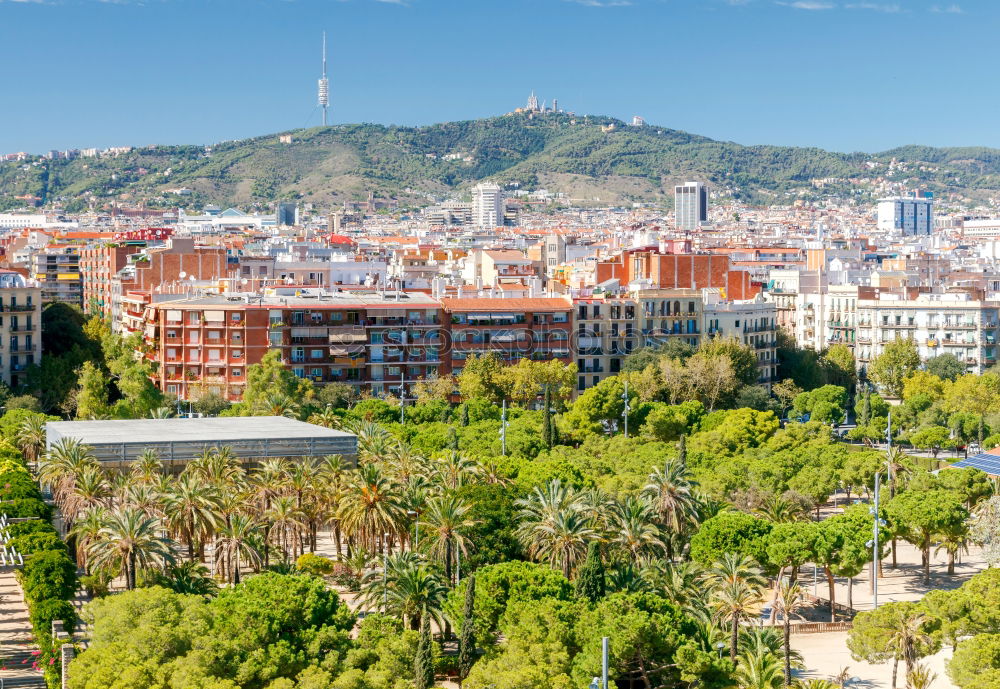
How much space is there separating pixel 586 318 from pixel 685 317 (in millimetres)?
8027

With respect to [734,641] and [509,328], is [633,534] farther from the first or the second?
[509,328]

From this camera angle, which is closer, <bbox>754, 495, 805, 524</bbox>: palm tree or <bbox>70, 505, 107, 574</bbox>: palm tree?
<bbox>70, 505, 107, 574</bbox>: palm tree

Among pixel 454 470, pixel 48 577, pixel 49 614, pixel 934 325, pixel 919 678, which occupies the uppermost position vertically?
pixel 934 325

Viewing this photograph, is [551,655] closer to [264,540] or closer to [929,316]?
[264,540]

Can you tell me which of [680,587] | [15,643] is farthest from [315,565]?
[680,587]

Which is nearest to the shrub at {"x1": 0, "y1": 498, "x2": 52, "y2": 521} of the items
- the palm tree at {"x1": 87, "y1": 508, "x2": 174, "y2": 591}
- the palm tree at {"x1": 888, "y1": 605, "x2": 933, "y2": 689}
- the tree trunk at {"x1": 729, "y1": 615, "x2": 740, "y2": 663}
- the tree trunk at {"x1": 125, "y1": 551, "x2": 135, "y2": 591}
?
the palm tree at {"x1": 87, "y1": 508, "x2": 174, "y2": 591}

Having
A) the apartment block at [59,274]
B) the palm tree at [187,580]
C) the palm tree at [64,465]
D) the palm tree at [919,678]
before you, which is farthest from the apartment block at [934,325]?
the apartment block at [59,274]

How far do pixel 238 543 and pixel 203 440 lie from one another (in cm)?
1436

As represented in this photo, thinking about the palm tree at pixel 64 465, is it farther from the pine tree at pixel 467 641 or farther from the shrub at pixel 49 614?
the pine tree at pixel 467 641

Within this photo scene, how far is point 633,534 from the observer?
49.3 metres

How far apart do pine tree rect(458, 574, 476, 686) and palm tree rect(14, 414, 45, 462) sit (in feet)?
118

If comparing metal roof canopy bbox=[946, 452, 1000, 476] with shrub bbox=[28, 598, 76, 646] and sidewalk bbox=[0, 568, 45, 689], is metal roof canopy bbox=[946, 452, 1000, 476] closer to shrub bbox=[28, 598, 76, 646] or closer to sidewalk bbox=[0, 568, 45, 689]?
shrub bbox=[28, 598, 76, 646]

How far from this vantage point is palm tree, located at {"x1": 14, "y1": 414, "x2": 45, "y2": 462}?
7188cm

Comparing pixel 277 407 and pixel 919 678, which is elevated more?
pixel 277 407
